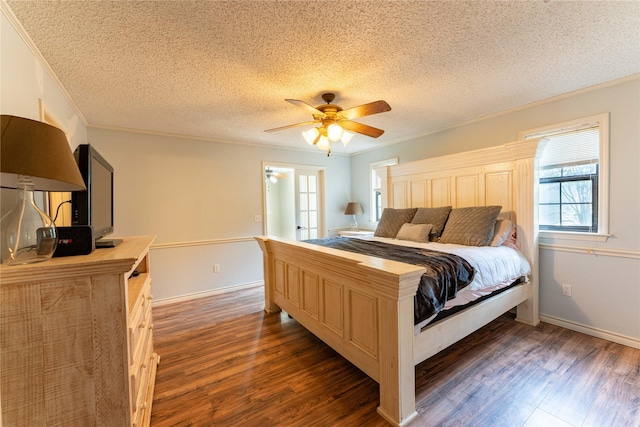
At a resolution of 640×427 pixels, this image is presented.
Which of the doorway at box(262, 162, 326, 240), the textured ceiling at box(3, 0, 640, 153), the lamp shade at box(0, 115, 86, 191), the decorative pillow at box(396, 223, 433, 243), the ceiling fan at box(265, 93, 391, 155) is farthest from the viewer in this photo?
the doorway at box(262, 162, 326, 240)

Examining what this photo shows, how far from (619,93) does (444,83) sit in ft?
5.05

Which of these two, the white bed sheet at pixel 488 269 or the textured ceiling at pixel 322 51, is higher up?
the textured ceiling at pixel 322 51

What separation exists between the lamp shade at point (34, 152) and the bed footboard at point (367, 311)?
1430mm

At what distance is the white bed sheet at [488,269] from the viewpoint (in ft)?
6.40

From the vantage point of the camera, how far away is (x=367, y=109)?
81.1 inches

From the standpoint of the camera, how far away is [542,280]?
2787mm

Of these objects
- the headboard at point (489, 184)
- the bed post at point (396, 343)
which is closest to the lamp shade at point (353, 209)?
the headboard at point (489, 184)

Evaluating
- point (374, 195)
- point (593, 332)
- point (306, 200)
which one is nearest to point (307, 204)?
point (306, 200)

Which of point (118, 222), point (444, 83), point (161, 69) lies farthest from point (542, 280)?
point (118, 222)

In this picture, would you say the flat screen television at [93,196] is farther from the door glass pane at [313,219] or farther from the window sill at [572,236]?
the window sill at [572,236]

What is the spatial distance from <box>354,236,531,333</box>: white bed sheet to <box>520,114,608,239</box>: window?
0.61 metres

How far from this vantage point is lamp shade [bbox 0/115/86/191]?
87 cm

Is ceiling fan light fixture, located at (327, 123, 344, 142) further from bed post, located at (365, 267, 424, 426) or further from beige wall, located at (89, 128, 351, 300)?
beige wall, located at (89, 128, 351, 300)

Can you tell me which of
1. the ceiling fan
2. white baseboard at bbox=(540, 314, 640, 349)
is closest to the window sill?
white baseboard at bbox=(540, 314, 640, 349)
